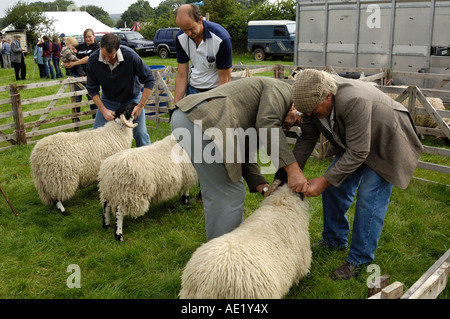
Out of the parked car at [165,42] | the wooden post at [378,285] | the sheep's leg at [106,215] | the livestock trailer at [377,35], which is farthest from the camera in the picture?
the parked car at [165,42]

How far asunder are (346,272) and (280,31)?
2188cm

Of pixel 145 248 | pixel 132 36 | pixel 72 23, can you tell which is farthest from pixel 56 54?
pixel 72 23

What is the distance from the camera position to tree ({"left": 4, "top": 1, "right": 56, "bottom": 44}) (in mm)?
39219

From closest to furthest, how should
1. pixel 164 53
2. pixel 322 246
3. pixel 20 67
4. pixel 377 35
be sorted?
pixel 322 246 < pixel 377 35 < pixel 20 67 < pixel 164 53

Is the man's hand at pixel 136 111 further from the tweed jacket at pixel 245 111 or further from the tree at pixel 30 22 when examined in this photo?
the tree at pixel 30 22

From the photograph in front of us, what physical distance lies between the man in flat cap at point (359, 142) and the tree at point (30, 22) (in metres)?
41.4

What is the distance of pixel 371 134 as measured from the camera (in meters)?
3.04

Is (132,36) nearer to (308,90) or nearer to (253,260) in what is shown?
(308,90)

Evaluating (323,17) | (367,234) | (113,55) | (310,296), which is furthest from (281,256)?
(323,17)

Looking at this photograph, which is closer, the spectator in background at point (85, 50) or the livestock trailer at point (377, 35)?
the spectator in background at point (85, 50)

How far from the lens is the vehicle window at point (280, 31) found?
76.1 feet

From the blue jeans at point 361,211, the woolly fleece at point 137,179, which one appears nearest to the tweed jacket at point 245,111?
the blue jeans at point 361,211
